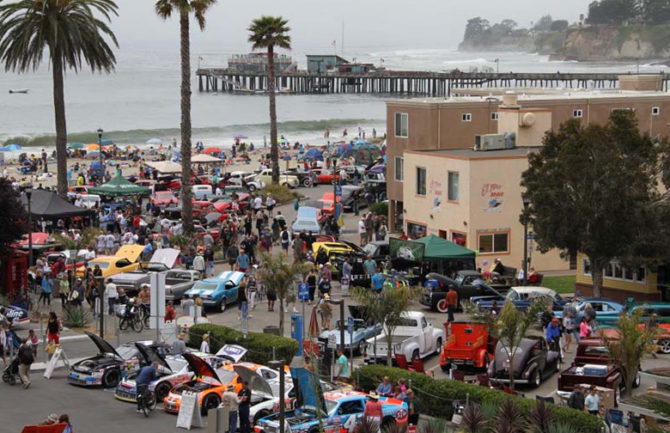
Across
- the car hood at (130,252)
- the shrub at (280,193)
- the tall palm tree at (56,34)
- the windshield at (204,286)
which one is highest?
the tall palm tree at (56,34)

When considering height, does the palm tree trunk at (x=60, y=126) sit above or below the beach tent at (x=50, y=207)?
above

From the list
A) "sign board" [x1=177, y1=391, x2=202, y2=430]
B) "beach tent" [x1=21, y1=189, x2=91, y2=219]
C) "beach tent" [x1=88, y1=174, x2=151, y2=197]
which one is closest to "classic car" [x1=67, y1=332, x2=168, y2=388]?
"sign board" [x1=177, y1=391, x2=202, y2=430]

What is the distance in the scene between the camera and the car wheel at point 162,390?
23641 millimetres

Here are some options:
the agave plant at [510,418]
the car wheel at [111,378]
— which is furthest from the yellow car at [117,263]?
the agave plant at [510,418]

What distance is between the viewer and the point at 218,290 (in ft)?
111

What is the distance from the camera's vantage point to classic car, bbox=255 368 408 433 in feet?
68.7

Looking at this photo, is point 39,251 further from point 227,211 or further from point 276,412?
point 276,412

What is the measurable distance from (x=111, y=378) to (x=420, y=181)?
73.9ft

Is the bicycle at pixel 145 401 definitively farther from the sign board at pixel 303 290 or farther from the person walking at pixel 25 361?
the sign board at pixel 303 290

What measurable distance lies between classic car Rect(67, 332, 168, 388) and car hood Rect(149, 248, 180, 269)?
1240 cm

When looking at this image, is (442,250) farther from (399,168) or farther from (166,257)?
(399,168)

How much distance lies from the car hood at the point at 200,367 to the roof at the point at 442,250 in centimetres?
1489

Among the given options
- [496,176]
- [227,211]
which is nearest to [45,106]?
[227,211]

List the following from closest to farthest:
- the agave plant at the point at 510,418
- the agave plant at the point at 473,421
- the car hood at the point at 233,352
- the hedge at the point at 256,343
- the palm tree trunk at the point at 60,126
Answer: the agave plant at the point at 510,418, the agave plant at the point at 473,421, the car hood at the point at 233,352, the hedge at the point at 256,343, the palm tree trunk at the point at 60,126
